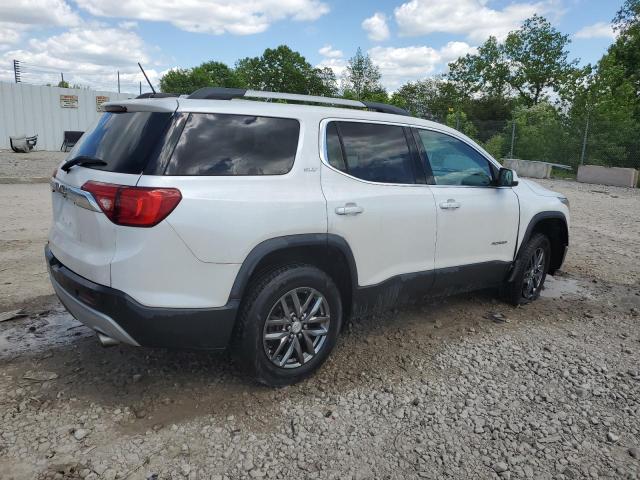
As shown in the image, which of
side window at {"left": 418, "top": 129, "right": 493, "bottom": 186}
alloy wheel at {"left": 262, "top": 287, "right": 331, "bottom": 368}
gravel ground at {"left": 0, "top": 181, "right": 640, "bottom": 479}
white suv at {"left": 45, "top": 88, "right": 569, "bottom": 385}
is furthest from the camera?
side window at {"left": 418, "top": 129, "right": 493, "bottom": 186}

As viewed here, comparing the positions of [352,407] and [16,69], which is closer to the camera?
[352,407]

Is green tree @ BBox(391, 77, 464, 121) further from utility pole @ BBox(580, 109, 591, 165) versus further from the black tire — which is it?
the black tire

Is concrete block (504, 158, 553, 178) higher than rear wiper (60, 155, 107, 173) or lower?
lower

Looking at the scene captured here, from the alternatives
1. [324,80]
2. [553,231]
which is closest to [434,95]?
[324,80]

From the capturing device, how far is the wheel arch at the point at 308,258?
280cm

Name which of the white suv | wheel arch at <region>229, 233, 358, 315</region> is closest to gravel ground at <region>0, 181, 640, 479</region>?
the white suv

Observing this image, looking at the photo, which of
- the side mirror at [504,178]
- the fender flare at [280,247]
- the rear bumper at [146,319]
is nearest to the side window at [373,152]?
the fender flare at [280,247]

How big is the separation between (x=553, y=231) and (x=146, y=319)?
4.29 metres

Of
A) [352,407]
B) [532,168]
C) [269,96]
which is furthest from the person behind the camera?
[532,168]

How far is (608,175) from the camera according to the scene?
18.2m

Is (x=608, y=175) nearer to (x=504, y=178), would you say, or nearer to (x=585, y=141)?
(x=585, y=141)

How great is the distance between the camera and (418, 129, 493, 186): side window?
3.97 metres

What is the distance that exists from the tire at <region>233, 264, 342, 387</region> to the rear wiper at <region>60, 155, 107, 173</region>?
3.80 ft

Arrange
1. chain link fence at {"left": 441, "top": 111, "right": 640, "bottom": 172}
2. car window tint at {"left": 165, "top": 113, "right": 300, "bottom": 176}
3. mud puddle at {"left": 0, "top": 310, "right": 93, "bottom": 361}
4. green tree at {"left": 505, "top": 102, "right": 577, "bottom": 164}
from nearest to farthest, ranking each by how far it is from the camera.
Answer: car window tint at {"left": 165, "top": 113, "right": 300, "bottom": 176}, mud puddle at {"left": 0, "top": 310, "right": 93, "bottom": 361}, chain link fence at {"left": 441, "top": 111, "right": 640, "bottom": 172}, green tree at {"left": 505, "top": 102, "right": 577, "bottom": 164}
